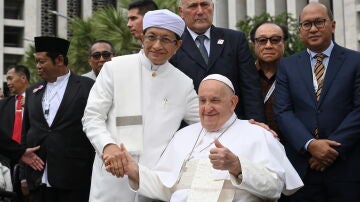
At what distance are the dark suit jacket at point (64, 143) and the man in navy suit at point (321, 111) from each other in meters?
2.22

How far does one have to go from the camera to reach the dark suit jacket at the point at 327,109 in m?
6.14

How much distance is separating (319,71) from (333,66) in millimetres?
159

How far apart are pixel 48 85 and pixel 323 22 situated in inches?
124

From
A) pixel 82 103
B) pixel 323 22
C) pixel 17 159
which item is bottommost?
pixel 17 159

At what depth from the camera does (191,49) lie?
21.9 feet

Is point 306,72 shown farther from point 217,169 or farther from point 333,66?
point 217,169

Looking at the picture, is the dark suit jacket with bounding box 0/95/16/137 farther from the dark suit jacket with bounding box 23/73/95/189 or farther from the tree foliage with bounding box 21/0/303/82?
the tree foliage with bounding box 21/0/303/82

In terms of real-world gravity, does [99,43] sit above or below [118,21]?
below

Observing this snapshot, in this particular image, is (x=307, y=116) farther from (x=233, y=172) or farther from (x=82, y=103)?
(x=82, y=103)

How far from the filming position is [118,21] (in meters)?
24.0

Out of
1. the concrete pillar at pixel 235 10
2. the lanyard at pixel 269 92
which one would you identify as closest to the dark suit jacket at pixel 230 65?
the lanyard at pixel 269 92

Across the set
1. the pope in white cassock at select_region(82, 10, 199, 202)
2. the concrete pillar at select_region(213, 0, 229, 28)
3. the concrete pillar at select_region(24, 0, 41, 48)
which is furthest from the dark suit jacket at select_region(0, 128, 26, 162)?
the concrete pillar at select_region(24, 0, 41, 48)

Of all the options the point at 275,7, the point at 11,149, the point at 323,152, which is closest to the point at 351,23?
the point at 275,7

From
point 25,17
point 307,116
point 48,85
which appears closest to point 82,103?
point 48,85
